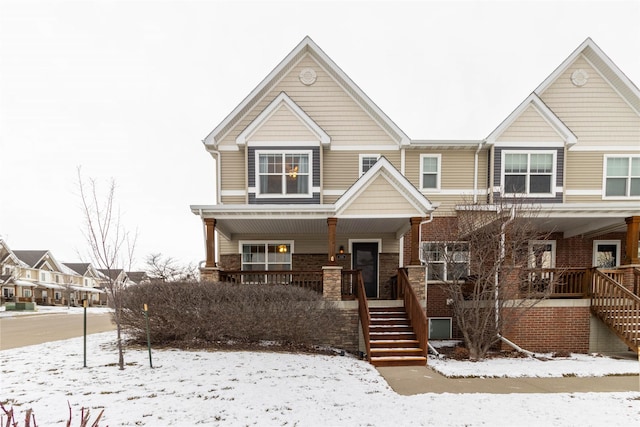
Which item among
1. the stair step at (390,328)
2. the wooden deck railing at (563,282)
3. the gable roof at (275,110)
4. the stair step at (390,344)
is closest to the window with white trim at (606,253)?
the wooden deck railing at (563,282)

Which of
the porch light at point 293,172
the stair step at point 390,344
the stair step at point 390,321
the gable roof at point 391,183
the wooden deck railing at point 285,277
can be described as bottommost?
the stair step at point 390,344

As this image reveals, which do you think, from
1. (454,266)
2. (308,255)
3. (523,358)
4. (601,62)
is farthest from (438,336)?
(601,62)

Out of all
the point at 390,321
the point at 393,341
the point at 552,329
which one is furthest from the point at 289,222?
the point at 552,329

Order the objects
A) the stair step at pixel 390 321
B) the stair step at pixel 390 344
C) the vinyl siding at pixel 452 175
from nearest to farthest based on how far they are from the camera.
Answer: the stair step at pixel 390 344 < the stair step at pixel 390 321 < the vinyl siding at pixel 452 175

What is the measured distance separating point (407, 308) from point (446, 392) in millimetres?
3642

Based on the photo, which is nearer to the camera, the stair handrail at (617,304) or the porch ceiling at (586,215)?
the stair handrail at (617,304)

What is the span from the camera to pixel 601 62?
1180 cm

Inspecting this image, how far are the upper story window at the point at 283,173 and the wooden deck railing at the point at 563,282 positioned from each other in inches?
295

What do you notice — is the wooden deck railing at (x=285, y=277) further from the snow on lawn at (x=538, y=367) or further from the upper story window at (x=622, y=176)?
the upper story window at (x=622, y=176)

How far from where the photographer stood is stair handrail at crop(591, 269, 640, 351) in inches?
324

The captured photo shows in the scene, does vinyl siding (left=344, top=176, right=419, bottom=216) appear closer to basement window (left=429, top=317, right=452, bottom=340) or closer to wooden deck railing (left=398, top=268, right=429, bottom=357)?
wooden deck railing (left=398, top=268, right=429, bottom=357)

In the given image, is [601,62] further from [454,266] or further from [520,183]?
[454,266]

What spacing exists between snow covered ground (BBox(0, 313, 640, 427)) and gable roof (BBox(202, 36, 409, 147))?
7.76m

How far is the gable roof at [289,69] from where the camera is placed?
1162cm
